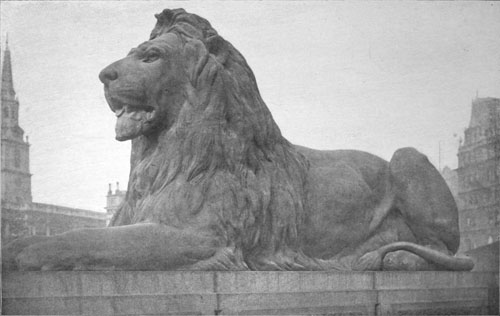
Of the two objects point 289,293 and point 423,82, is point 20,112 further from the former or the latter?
point 423,82

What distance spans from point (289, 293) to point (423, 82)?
10.4ft

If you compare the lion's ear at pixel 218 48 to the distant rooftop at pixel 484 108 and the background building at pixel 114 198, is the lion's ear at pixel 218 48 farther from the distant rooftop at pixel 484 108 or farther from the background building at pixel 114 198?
the distant rooftop at pixel 484 108

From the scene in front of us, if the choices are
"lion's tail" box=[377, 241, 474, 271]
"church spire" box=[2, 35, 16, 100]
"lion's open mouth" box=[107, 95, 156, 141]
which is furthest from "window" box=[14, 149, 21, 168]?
"lion's tail" box=[377, 241, 474, 271]

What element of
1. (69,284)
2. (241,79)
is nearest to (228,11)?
(241,79)

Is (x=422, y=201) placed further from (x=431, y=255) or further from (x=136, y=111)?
(x=136, y=111)

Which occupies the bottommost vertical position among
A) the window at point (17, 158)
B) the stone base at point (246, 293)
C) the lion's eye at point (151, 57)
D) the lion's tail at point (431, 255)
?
the stone base at point (246, 293)

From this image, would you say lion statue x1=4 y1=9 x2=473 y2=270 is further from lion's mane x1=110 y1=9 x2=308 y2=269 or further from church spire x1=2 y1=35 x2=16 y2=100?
church spire x1=2 y1=35 x2=16 y2=100

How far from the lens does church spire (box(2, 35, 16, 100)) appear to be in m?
7.36

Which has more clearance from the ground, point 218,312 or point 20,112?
point 20,112

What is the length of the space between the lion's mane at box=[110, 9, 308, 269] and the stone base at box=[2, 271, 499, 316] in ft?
1.16

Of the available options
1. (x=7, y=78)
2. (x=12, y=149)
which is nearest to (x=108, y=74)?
(x=7, y=78)

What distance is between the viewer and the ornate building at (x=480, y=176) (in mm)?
9570

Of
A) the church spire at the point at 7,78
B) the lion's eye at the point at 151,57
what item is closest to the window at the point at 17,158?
the church spire at the point at 7,78

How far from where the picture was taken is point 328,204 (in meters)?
8.37
